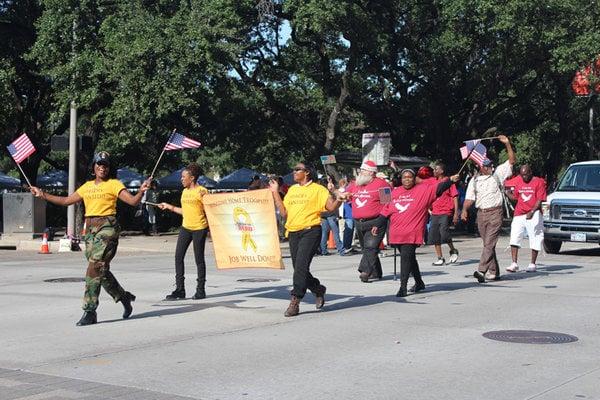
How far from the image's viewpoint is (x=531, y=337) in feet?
30.7

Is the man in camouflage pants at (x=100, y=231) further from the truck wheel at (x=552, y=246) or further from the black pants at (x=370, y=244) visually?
the truck wheel at (x=552, y=246)

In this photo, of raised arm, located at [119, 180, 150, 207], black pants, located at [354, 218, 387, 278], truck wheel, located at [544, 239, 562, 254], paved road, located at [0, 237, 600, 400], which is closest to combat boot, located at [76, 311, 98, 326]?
paved road, located at [0, 237, 600, 400]

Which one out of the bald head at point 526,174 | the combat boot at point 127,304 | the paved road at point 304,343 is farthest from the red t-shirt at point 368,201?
the combat boot at point 127,304

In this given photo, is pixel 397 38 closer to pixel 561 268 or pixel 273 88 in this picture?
pixel 273 88

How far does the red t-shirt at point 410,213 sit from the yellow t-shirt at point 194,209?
2600mm

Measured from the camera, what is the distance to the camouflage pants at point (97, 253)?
1013 cm

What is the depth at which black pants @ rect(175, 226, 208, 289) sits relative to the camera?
41.1ft

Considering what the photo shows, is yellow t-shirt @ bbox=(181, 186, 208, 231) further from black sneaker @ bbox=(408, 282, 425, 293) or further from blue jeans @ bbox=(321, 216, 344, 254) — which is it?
blue jeans @ bbox=(321, 216, 344, 254)

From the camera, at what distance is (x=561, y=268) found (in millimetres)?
17547

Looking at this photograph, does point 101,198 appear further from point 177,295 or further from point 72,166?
point 72,166

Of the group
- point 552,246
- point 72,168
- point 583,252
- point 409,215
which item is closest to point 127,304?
point 409,215

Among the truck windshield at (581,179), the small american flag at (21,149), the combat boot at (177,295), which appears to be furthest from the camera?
the truck windshield at (581,179)

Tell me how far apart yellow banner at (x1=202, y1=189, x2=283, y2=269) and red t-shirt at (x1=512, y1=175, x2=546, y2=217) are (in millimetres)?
6562

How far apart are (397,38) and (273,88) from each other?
500 cm
